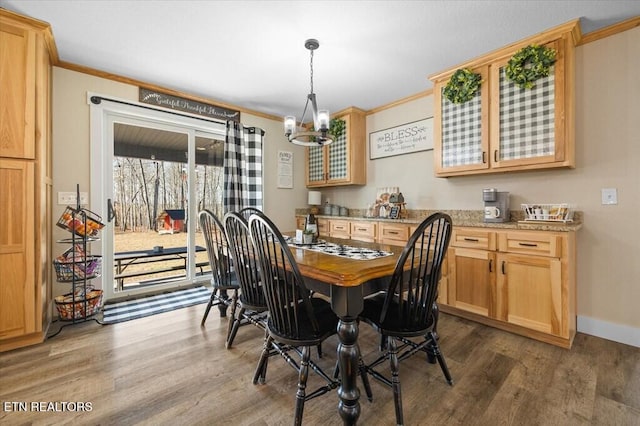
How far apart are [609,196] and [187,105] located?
4.32 m

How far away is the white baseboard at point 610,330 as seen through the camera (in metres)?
2.19

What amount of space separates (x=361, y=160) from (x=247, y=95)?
175 cm

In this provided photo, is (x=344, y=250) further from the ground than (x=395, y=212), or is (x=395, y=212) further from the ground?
(x=395, y=212)

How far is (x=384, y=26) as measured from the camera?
88.0 inches

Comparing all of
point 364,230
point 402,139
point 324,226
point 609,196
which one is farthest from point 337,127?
point 609,196

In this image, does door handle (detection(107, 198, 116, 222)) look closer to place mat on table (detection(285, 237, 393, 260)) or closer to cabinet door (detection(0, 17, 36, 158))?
cabinet door (detection(0, 17, 36, 158))

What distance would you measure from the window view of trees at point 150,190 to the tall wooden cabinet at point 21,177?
1.00 m

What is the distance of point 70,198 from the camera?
9.23 feet

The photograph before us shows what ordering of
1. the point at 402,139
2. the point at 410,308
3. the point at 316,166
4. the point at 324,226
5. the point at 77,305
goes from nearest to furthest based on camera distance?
the point at 410,308 < the point at 77,305 < the point at 402,139 < the point at 324,226 < the point at 316,166

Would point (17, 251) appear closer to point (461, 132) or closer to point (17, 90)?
point (17, 90)

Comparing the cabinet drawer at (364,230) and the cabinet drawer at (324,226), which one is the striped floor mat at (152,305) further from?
the cabinet drawer at (364,230)

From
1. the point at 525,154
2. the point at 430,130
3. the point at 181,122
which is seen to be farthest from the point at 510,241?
the point at 181,122

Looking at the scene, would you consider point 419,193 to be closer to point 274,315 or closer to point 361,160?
point 361,160

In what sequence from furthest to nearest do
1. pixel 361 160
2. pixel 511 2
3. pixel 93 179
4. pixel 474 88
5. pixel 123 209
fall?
pixel 361 160, pixel 123 209, pixel 93 179, pixel 474 88, pixel 511 2
